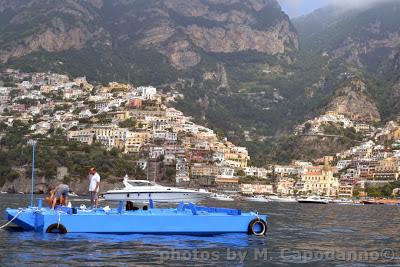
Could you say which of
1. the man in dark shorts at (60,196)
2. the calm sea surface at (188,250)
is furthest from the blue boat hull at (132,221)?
the man in dark shorts at (60,196)

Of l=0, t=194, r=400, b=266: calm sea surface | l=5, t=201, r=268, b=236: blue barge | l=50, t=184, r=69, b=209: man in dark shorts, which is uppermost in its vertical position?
l=50, t=184, r=69, b=209: man in dark shorts

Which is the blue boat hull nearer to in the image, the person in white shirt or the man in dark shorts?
the person in white shirt

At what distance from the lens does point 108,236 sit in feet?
107

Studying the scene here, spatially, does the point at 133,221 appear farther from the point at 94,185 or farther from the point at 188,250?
the point at 188,250

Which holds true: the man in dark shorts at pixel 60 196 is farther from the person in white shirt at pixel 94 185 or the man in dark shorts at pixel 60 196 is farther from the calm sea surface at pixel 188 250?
the calm sea surface at pixel 188 250

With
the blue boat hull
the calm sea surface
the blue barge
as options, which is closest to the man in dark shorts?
the blue barge

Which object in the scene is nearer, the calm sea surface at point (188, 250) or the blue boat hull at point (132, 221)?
the calm sea surface at point (188, 250)

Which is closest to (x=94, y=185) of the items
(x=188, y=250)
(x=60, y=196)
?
(x=60, y=196)

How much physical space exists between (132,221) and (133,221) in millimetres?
49

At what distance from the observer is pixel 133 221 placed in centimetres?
3366

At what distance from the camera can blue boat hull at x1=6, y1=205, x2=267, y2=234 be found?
1293 inches

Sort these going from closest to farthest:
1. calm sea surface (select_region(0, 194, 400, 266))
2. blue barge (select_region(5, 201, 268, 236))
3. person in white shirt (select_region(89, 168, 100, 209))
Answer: calm sea surface (select_region(0, 194, 400, 266))
blue barge (select_region(5, 201, 268, 236))
person in white shirt (select_region(89, 168, 100, 209))

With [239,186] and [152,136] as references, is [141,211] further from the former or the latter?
[152,136]

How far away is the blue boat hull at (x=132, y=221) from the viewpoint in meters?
32.8
